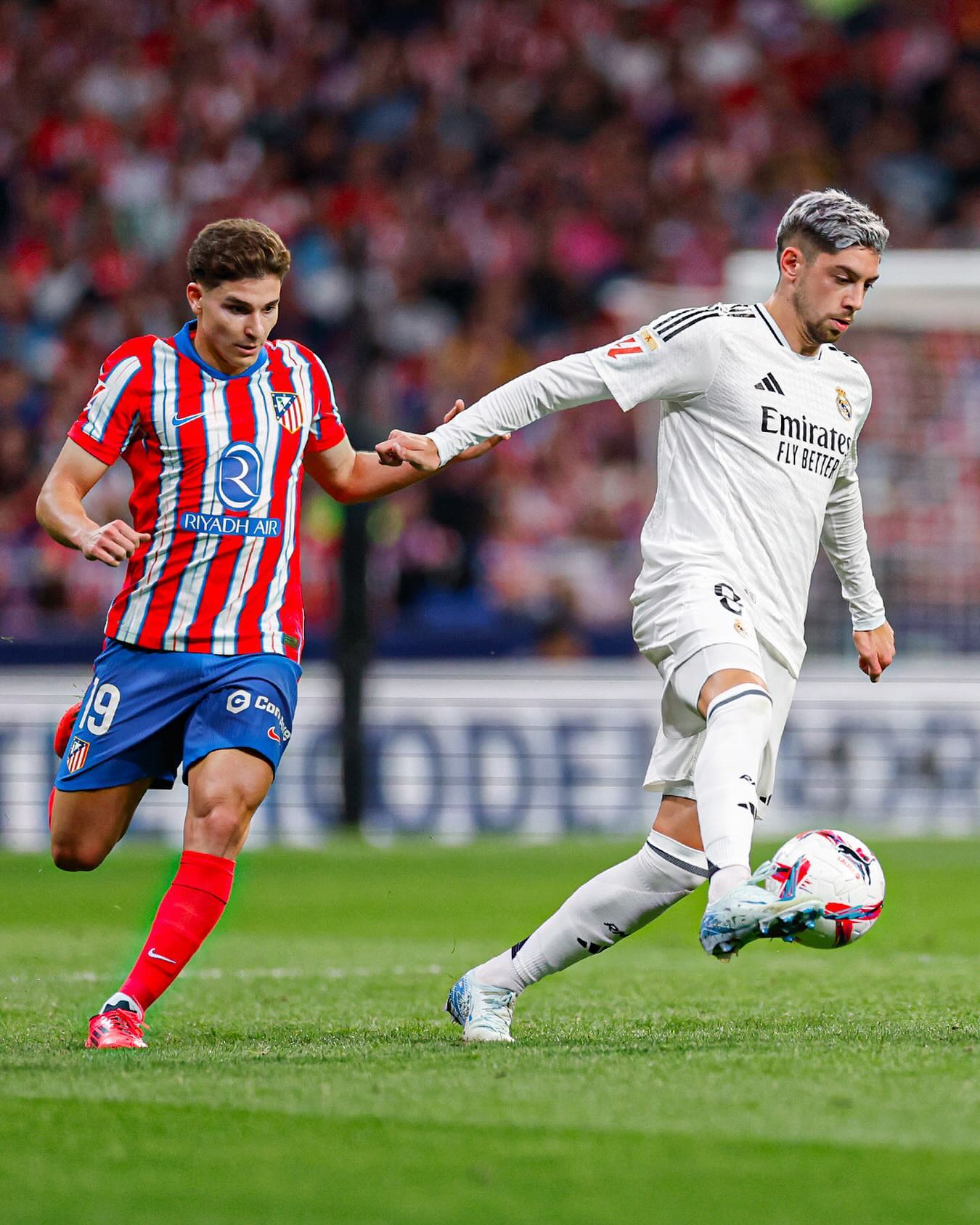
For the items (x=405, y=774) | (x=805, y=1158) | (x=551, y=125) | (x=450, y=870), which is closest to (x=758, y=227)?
(x=551, y=125)

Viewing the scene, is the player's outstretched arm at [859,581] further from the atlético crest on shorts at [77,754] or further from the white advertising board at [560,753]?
the white advertising board at [560,753]

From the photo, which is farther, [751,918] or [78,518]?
[78,518]

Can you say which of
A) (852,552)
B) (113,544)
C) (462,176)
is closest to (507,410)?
(113,544)

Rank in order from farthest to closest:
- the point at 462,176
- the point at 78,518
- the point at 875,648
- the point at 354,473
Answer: the point at 462,176 < the point at 875,648 < the point at 354,473 < the point at 78,518

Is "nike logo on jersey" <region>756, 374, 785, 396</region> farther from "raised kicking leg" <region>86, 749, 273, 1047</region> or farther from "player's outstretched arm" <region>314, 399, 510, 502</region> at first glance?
"raised kicking leg" <region>86, 749, 273, 1047</region>

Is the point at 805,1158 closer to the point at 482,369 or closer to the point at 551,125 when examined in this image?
Answer: the point at 482,369

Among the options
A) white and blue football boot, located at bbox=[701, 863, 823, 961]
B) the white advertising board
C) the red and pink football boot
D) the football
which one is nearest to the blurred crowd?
the white advertising board

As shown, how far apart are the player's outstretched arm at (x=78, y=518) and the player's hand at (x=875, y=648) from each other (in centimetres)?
208

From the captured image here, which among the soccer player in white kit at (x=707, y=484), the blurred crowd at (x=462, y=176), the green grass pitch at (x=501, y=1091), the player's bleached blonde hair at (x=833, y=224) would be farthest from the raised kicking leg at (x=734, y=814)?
the blurred crowd at (x=462, y=176)

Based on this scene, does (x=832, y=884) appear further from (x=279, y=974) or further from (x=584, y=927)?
(x=279, y=974)

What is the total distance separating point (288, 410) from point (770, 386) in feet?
4.36

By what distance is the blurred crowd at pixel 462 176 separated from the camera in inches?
658

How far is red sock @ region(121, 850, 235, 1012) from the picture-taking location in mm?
5230

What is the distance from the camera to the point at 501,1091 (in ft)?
13.7
